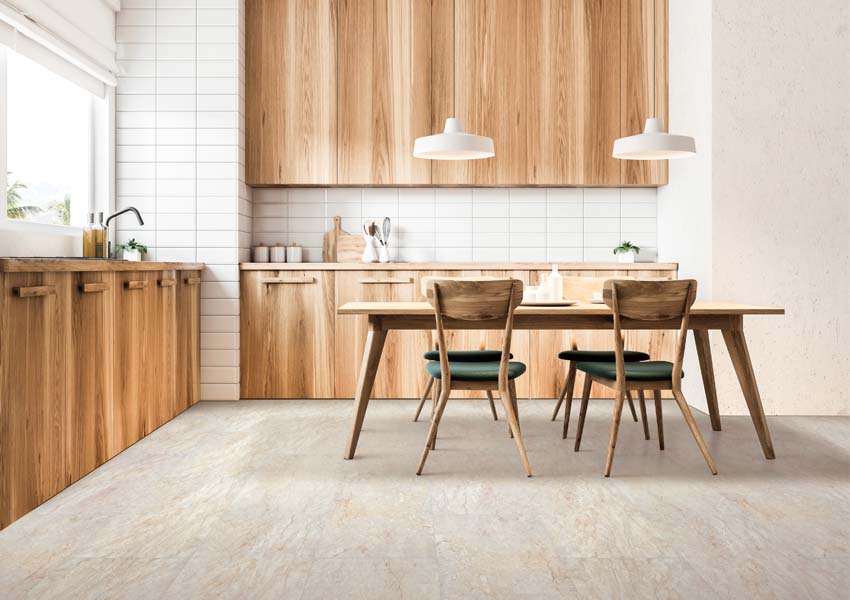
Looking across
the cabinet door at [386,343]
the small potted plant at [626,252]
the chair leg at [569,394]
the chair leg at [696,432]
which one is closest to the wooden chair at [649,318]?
the chair leg at [696,432]

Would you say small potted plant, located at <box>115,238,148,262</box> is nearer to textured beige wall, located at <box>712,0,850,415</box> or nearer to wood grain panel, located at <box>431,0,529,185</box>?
wood grain panel, located at <box>431,0,529,185</box>

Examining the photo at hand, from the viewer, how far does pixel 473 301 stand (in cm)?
297

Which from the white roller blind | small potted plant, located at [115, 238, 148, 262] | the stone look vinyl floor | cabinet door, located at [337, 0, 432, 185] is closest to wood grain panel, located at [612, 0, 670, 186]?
cabinet door, located at [337, 0, 432, 185]

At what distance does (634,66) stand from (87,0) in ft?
11.7

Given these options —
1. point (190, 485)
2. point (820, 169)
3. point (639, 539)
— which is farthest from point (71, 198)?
point (820, 169)

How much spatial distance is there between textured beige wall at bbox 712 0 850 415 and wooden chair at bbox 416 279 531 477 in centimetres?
184

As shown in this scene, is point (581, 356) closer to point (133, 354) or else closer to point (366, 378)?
point (366, 378)

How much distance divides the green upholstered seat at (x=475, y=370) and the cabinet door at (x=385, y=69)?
2.09 metres

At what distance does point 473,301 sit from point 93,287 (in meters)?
1.62

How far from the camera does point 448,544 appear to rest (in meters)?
2.20

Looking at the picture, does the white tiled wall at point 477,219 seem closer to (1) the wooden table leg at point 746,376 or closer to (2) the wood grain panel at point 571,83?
(2) the wood grain panel at point 571,83

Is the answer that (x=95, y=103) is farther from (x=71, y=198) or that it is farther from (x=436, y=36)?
(x=436, y=36)

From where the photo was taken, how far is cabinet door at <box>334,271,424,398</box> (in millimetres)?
4645

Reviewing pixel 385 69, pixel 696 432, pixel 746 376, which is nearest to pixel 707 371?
pixel 746 376
